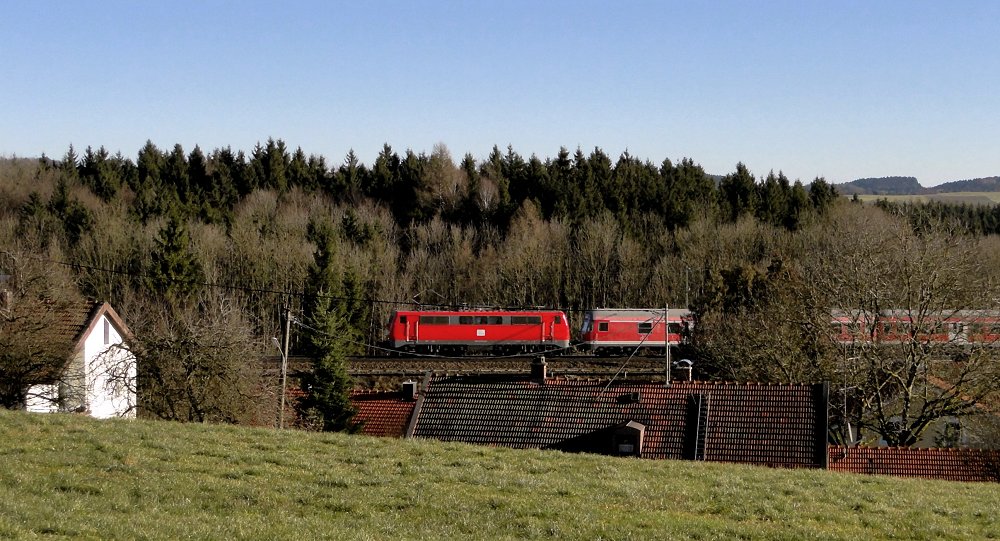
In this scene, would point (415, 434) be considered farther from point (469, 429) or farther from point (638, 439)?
point (638, 439)

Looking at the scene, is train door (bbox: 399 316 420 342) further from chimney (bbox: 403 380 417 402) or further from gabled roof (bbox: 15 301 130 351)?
chimney (bbox: 403 380 417 402)

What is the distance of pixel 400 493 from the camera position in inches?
630

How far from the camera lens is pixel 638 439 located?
2816 cm

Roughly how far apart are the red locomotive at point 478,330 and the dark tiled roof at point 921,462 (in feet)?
111

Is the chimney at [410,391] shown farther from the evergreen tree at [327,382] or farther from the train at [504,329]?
the train at [504,329]

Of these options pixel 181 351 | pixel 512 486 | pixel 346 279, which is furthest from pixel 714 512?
pixel 346 279

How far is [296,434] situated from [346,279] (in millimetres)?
44912

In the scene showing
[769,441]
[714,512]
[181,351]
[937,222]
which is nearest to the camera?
[714,512]

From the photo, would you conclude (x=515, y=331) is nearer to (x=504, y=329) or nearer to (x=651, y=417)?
(x=504, y=329)

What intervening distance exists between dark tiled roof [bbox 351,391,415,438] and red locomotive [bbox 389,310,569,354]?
24245 mm

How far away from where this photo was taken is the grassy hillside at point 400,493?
13500 millimetres

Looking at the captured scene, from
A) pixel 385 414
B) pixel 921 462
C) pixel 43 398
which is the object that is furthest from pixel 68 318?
pixel 921 462

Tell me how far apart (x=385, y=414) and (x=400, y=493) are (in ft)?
63.3

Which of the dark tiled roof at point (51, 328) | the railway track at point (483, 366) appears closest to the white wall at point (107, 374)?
the dark tiled roof at point (51, 328)
